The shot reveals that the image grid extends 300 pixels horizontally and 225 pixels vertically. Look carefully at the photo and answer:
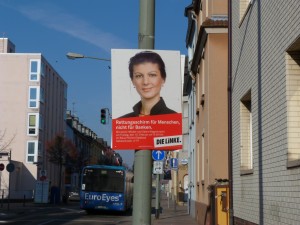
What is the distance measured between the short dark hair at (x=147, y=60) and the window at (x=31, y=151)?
66804mm

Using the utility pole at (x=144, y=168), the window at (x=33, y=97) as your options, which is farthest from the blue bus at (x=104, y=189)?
the window at (x=33, y=97)

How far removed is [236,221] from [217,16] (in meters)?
8.78

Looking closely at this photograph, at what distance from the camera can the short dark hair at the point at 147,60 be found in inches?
231

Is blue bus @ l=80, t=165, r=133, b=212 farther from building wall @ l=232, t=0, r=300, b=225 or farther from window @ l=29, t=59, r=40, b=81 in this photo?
window @ l=29, t=59, r=40, b=81

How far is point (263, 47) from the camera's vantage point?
33.4 feet

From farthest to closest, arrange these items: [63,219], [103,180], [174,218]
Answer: [103,180] < [174,218] < [63,219]

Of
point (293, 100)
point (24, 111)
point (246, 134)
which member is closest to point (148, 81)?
point (293, 100)

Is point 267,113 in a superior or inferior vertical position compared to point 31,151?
inferior

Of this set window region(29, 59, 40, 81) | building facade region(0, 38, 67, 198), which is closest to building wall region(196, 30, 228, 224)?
building facade region(0, 38, 67, 198)

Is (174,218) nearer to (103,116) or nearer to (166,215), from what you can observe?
(166,215)

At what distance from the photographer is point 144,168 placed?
5.86 metres

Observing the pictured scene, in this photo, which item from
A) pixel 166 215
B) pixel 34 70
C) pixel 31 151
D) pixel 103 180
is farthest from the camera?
pixel 34 70

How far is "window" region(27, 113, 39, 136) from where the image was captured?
71312mm

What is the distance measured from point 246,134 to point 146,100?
7.48 metres
